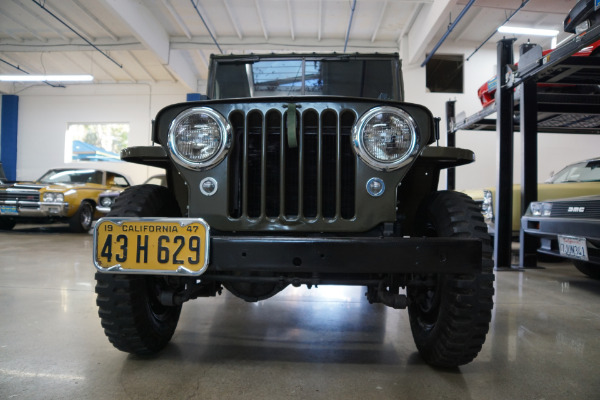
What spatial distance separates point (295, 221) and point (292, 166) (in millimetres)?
305

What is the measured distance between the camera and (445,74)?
1112cm

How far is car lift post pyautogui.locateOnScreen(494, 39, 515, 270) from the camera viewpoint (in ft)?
15.2

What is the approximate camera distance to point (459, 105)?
434 inches

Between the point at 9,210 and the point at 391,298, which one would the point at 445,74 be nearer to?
the point at 391,298

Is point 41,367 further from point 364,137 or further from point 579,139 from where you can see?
point 579,139

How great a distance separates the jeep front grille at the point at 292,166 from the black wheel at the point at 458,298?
0.43 metres

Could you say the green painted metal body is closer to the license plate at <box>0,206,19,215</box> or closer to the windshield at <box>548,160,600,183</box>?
the windshield at <box>548,160,600,183</box>

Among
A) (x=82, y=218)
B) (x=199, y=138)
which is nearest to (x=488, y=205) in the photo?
(x=199, y=138)

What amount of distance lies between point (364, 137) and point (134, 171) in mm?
14082

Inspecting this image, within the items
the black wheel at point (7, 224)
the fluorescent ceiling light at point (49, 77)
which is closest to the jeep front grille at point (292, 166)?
the black wheel at point (7, 224)

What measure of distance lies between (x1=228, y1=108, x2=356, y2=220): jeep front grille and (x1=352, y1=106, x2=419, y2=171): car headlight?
10 cm

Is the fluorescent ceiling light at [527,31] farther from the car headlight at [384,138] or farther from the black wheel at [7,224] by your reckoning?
the black wheel at [7,224]

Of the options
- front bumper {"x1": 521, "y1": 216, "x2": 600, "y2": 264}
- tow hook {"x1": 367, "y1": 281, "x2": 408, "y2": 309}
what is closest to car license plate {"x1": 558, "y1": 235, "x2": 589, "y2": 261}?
front bumper {"x1": 521, "y1": 216, "x2": 600, "y2": 264}

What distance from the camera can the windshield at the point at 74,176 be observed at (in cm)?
816
